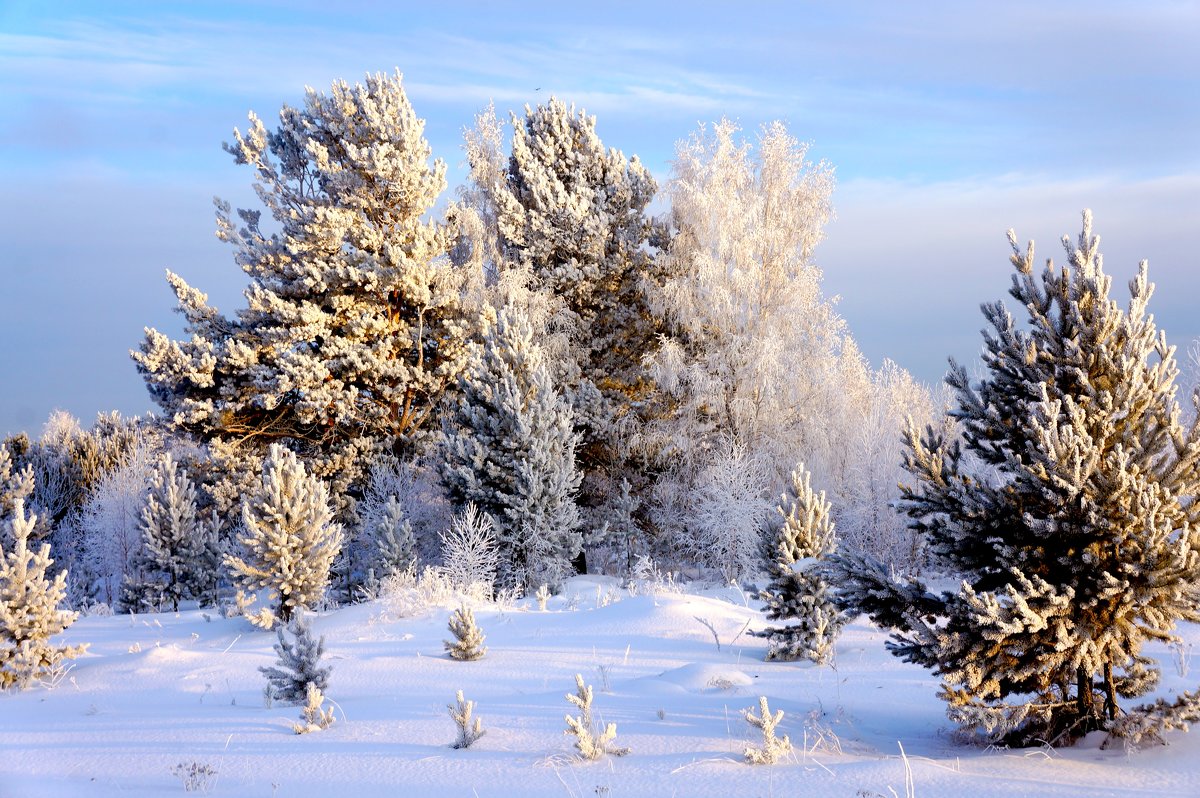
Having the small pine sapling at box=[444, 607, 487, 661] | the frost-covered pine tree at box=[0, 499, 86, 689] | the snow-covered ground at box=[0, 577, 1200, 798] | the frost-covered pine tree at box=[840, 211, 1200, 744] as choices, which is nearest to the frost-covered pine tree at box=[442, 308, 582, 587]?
the snow-covered ground at box=[0, 577, 1200, 798]

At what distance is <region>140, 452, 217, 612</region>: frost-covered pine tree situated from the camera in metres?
19.7

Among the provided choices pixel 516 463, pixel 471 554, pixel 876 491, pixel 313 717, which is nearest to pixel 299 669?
pixel 313 717

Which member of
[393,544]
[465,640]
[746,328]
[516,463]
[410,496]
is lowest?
[465,640]

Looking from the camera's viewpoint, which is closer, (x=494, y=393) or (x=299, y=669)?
(x=299, y=669)

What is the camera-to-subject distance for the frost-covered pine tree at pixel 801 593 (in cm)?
889

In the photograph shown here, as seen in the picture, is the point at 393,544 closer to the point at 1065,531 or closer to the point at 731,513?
the point at 731,513

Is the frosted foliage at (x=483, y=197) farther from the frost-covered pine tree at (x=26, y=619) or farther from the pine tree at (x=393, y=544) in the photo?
the frost-covered pine tree at (x=26, y=619)

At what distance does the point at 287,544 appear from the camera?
492 inches

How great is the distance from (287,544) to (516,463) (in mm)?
6028

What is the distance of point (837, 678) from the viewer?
26.2 feet

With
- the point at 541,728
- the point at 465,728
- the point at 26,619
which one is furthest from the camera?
the point at 26,619

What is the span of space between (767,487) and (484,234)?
10.6 metres

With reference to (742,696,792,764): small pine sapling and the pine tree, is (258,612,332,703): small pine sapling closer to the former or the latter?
(742,696,792,764): small pine sapling

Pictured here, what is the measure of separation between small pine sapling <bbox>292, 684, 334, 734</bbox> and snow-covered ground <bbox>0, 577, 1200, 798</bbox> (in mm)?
79
